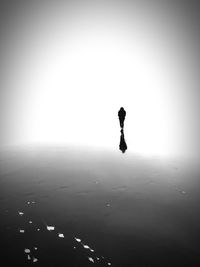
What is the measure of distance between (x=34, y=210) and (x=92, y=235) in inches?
285

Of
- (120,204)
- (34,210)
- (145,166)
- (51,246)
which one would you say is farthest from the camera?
(145,166)

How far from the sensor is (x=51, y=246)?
55.7 feet

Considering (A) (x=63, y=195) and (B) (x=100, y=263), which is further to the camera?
(A) (x=63, y=195)

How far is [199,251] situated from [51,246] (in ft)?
41.1

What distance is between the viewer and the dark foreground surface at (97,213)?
54.0 ft

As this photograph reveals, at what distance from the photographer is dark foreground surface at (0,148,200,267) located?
1647cm

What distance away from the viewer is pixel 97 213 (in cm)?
2305

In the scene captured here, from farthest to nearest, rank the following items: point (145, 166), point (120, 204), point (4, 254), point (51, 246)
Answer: point (145, 166) < point (120, 204) < point (51, 246) < point (4, 254)

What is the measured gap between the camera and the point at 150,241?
1906cm

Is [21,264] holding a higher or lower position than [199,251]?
higher

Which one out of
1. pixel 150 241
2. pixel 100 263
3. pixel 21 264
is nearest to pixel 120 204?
pixel 150 241

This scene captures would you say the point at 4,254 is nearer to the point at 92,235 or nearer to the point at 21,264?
the point at 21,264

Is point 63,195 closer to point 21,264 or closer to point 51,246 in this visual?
point 51,246

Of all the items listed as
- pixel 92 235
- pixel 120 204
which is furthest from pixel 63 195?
pixel 92 235
